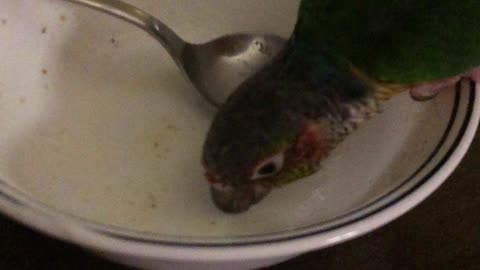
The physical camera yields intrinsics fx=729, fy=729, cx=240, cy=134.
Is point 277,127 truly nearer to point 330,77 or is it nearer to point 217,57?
point 330,77

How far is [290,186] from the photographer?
0.47 metres

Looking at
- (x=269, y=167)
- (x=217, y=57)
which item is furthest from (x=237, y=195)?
(x=217, y=57)

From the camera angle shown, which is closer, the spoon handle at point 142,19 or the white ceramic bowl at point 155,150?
the white ceramic bowl at point 155,150

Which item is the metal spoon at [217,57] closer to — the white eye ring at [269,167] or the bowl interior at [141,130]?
the bowl interior at [141,130]

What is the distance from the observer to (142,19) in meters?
0.52

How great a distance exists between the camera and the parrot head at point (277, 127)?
15.3 inches

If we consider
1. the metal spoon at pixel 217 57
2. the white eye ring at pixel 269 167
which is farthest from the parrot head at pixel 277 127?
the metal spoon at pixel 217 57

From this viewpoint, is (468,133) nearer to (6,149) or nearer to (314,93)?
(314,93)

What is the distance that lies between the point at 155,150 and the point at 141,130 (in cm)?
2

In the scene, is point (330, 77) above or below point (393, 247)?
above

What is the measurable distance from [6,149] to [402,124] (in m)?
0.25

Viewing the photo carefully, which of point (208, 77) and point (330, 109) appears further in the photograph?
point (208, 77)

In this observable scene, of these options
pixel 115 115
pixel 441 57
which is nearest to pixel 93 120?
pixel 115 115

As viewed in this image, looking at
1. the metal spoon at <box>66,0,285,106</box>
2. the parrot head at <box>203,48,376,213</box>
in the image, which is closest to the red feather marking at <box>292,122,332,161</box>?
the parrot head at <box>203,48,376,213</box>
